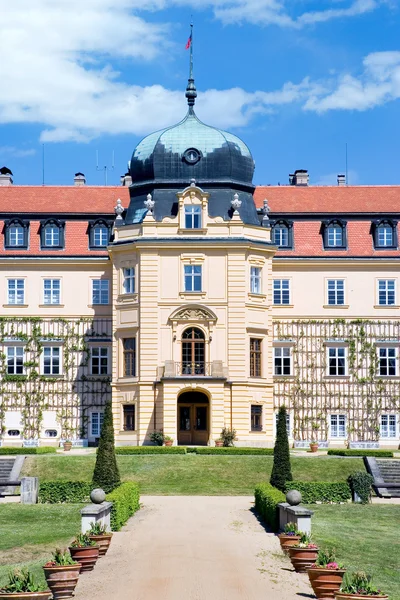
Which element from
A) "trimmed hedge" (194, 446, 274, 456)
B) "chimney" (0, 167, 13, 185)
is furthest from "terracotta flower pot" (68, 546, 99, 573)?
"chimney" (0, 167, 13, 185)

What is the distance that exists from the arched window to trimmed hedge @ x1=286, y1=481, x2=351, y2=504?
58.0ft

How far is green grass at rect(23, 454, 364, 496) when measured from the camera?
1800 inches

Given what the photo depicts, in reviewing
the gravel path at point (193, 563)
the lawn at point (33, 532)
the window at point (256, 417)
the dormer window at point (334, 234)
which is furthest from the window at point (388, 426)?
the gravel path at point (193, 563)

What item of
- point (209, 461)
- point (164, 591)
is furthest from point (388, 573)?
point (209, 461)

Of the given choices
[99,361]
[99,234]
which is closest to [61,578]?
[99,361]

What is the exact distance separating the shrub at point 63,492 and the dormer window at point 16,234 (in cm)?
2505

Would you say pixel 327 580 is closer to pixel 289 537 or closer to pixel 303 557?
pixel 303 557

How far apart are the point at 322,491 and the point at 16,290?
27.6 m

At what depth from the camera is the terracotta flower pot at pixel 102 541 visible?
2766 cm

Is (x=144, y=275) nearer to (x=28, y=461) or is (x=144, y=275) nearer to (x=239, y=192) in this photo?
(x=239, y=192)

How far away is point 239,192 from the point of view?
61969mm

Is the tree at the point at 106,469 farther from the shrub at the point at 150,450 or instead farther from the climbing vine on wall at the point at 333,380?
the climbing vine on wall at the point at 333,380

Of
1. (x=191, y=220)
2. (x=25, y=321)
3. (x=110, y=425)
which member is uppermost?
(x=191, y=220)

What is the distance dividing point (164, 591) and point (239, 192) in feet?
133
